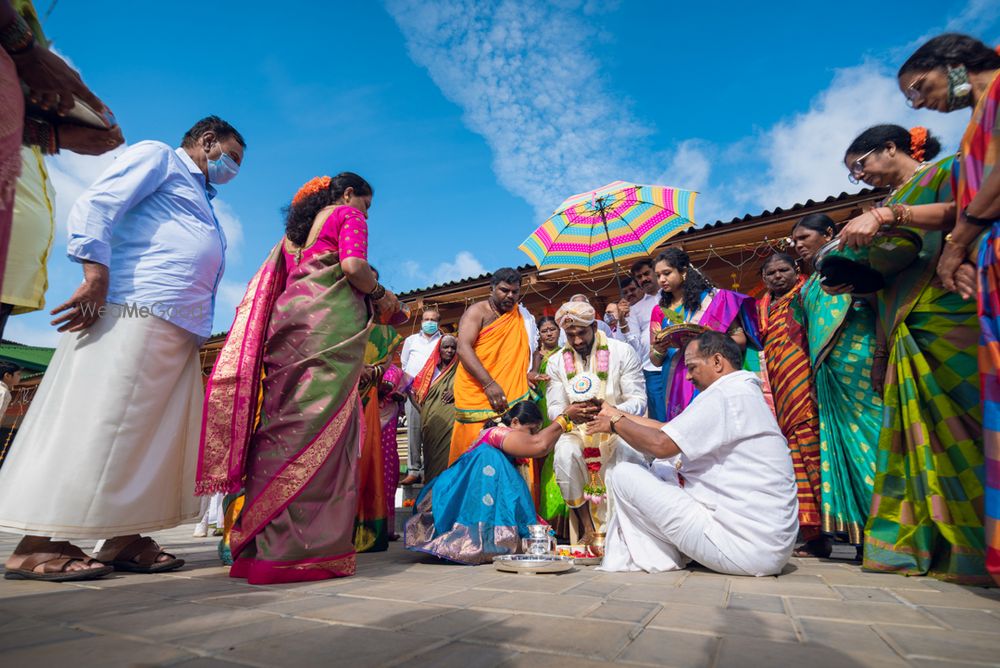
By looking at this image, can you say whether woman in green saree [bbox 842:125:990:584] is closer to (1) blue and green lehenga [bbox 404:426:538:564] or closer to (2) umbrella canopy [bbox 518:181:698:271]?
(1) blue and green lehenga [bbox 404:426:538:564]

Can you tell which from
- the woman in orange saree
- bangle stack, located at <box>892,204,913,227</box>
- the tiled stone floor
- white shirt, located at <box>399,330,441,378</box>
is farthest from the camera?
white shirt, located at <box>399,330,441,378</box>

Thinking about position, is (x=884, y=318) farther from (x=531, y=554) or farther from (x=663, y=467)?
(x=531, y=554)

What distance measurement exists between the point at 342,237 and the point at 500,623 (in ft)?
6.21

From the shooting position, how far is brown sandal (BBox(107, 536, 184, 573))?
2.54 meters

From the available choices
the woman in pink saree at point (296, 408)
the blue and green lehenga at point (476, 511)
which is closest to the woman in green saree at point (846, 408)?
the blue and green lehenga at point (476, 511)

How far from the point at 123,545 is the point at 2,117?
2.24 meters

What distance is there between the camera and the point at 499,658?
1.16 metres

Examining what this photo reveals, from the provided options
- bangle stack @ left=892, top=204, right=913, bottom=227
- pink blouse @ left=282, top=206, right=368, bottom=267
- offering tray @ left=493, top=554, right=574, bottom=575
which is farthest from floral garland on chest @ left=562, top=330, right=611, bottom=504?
bangle stack @ left=892, top=204, right=913, bottom=227

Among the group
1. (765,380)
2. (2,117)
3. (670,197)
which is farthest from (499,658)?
(670,197)

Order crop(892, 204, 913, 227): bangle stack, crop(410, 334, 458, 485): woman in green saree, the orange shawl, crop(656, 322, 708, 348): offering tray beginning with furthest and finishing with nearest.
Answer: crop(410, 334, 458, 485): woman in green saree → the orange shawl → crop(656, 322, 708, 348): offering tray → crop(892, 204, 913, 227): bangle stack

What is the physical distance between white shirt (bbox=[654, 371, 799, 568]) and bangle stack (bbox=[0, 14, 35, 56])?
8.60ft

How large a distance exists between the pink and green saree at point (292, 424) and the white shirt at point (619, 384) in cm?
171

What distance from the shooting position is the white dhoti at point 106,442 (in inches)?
88.7

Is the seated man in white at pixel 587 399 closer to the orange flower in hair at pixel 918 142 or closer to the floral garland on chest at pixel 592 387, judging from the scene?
the floral garland on chest at pixel 592 387
